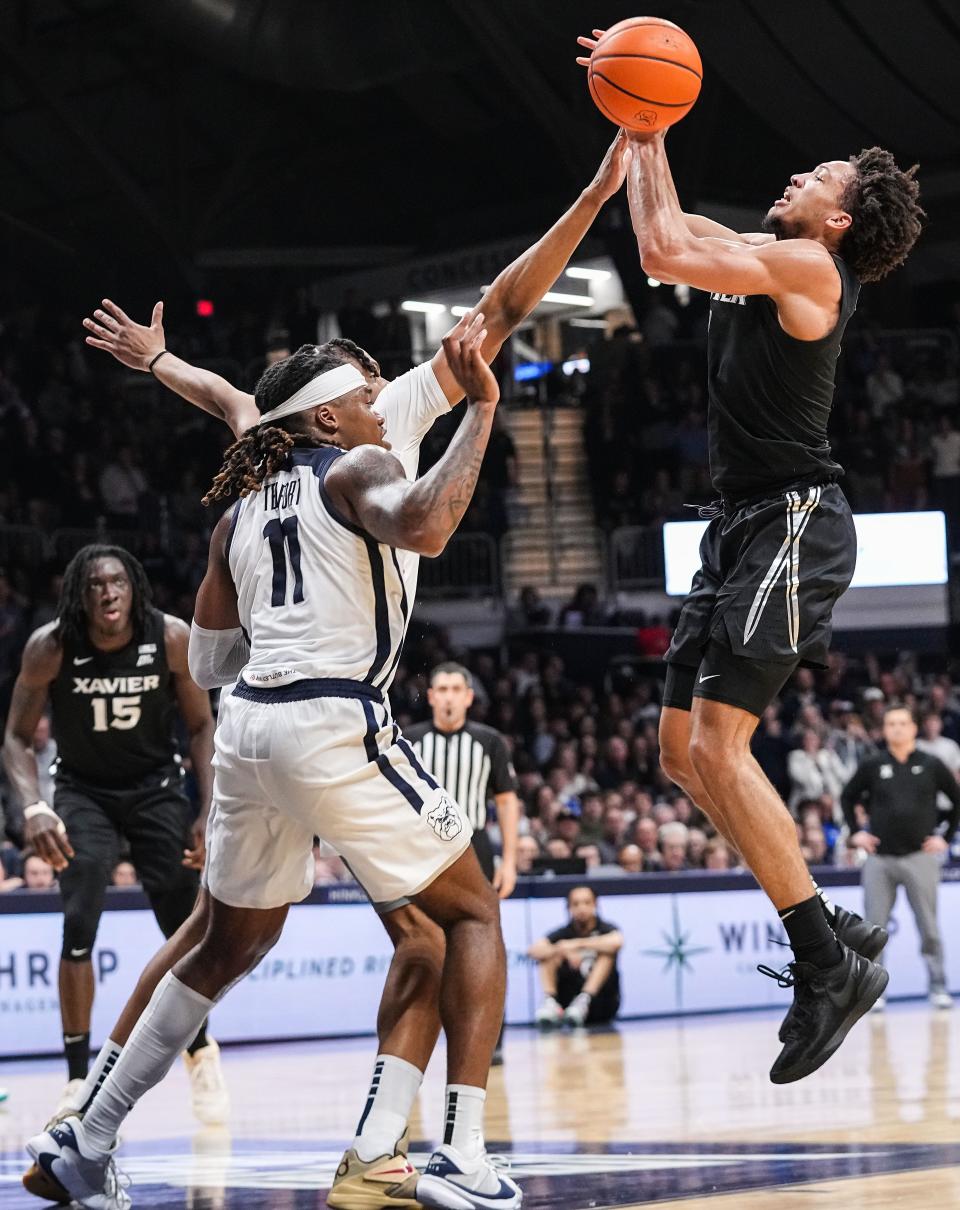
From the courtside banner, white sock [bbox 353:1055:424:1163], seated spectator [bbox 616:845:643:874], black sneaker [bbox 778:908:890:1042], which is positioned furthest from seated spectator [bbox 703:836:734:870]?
white sock [bbox 353:1055:424:1163]

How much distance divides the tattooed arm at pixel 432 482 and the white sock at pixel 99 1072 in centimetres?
178

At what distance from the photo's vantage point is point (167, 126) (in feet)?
80.1

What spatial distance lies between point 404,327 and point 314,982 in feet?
44.2

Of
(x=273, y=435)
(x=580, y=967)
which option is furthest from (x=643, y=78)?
(x=580, y=967)

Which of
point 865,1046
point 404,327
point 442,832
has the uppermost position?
point 404,327

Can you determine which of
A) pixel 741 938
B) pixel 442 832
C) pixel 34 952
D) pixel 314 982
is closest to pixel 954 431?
pixel 741 938

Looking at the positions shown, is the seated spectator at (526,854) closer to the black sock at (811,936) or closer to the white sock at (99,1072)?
the white sock at (99,1072)

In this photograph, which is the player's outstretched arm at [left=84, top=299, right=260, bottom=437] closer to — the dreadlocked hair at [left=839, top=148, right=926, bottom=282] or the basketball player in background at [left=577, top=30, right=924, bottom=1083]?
the basketball player in background at [left=577, top=30, right=924, bottom=1083]

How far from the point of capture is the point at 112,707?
7.58 meters

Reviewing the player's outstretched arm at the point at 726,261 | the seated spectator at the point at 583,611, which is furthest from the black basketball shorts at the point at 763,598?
the seated spectator at the point at 583,611

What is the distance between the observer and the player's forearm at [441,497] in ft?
14.9

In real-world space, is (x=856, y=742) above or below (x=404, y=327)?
below

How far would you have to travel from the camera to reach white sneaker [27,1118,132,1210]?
512cm

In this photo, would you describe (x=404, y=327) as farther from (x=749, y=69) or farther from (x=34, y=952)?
(x=34, y=952)
